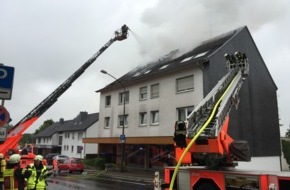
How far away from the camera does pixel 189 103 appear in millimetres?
22125

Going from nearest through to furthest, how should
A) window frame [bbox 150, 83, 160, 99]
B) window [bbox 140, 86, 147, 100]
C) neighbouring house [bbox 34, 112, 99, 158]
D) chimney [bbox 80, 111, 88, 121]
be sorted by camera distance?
window frame [bbox 150, 83, 160, 99] < window [bbox 140, 86, 147, 100] < neighbouring house [bbox 34, 112, 99, 158] < chimney [bbox 80, 111, 88, 121]

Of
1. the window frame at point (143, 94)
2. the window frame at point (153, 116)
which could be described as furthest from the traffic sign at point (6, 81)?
the window frame at point (143, 94)

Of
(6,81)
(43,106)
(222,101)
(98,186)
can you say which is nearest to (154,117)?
(98,186)

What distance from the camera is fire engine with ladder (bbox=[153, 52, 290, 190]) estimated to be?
810cm

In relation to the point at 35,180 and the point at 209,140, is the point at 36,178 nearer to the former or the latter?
the point at 35,180

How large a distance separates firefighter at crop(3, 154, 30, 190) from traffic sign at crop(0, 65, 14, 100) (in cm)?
148

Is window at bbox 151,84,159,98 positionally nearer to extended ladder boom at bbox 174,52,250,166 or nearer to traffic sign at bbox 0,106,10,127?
extended ladder boom at bbox 174,52,250,166

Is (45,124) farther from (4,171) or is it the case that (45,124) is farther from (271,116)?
(4,171)

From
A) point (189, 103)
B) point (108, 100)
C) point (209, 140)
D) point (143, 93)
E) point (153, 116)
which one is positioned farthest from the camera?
point (108, 100)

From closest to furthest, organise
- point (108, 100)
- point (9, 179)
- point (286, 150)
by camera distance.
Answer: point (9, 179) → point (286, 150) → point (108, 100)

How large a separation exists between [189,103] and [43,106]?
35.5 feet

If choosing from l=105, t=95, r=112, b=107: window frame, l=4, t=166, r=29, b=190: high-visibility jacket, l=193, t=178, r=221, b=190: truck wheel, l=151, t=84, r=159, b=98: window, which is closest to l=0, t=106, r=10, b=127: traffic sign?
l=4, t=166, r=29, b=190: high-visibility jacket

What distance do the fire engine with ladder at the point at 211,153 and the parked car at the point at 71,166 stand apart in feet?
57.0

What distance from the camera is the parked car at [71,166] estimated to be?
85.1 feet
